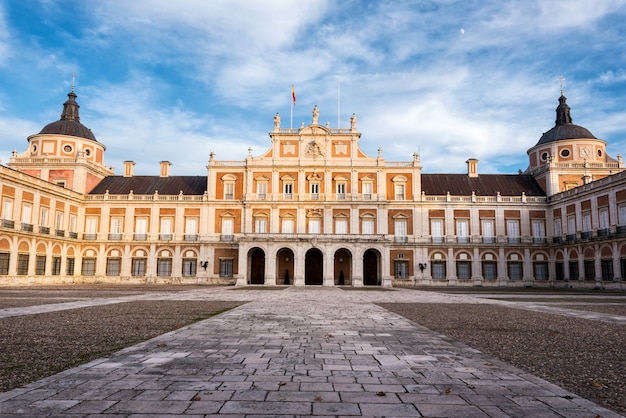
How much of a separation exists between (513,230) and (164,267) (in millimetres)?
33196

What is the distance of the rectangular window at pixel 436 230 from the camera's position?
150 feet

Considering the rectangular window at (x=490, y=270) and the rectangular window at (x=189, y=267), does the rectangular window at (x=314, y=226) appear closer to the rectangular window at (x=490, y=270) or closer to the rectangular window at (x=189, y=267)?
the rectangular window at (x=189, y=267)

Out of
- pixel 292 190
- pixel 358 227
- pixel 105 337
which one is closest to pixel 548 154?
pixel 358 227

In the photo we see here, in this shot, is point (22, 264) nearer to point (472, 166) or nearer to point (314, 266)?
point (314, 266)

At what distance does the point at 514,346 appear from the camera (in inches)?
332

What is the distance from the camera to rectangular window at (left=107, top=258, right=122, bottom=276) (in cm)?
4562

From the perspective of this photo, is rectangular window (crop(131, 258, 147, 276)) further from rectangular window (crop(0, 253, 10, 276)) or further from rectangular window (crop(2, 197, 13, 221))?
rectangular window (crop(2, 197, 13, 221))

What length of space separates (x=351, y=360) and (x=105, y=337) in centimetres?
478

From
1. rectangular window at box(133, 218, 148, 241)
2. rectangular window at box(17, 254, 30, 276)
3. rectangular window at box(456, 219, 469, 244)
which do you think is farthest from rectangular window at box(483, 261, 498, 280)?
rectangular window at box(17, 254, 30, 276)

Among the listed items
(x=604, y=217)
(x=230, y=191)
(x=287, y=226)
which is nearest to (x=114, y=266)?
(x=230, y=191)

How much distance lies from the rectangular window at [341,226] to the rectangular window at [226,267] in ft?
34.0

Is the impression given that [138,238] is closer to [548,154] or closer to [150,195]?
[150,195]

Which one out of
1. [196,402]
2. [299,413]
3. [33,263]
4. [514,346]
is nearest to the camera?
[299,413]

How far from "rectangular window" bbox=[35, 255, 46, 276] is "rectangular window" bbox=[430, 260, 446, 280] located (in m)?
33.5
